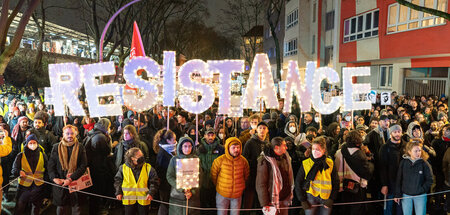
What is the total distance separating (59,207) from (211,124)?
462 cm

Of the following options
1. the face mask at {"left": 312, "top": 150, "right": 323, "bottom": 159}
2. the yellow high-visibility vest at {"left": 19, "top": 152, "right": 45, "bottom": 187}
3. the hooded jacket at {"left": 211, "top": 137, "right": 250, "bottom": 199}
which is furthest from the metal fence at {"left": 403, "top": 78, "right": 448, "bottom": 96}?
the yellow high-visibility vest at {"left": 19, "top": 152, "right": 45, "bottom": 187}

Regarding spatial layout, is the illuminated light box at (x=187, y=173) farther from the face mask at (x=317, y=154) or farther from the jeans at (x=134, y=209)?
the face mask at (x=317, y=154)

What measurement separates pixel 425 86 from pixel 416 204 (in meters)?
16.1

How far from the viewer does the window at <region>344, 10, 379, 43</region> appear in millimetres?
20797

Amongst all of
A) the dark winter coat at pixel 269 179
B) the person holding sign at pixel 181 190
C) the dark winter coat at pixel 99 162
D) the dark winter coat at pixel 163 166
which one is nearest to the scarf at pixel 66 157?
the dark winter coat at pixel 99 162

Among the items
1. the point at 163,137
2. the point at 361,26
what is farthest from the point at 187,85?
the point at 361,26

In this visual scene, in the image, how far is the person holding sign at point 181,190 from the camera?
487 cm

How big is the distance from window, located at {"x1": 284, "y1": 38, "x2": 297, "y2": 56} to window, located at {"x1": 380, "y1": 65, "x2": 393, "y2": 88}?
596 inches

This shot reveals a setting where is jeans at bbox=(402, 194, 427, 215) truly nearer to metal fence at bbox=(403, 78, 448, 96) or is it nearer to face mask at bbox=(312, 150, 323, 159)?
face mask at bbox=(312, 150, 323, 159)

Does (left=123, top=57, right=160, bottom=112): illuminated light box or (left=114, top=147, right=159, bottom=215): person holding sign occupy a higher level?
(left=123, top=57, right=160, bottom=112): illuminated light box

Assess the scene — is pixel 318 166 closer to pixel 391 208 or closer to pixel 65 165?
pixel 391 208

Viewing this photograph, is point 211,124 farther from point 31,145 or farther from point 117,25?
point 117,25

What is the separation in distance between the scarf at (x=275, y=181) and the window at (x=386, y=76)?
19.2 meters

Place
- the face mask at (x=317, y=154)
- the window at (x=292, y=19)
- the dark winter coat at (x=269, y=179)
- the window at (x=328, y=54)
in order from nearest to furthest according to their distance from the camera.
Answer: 1. the face mask at (x=317, y=154)
2. the dark winter coat at (x=269, y=179)
3. the window at (x=328, y=54)
4. the window at (x=292, y=19)
